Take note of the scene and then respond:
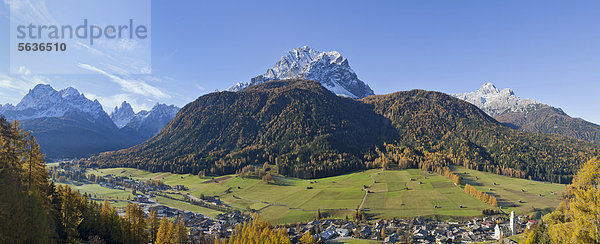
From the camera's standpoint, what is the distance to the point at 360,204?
131250 mm

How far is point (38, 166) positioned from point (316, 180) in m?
171

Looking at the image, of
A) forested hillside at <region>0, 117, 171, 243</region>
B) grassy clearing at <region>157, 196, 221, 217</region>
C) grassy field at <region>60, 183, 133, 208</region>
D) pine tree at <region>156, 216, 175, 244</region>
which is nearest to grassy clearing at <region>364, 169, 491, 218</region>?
grassy clearing at <region>157, 196, 221, 217</region>

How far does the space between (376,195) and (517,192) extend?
8225 cm

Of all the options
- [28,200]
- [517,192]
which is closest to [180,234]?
[28,200]

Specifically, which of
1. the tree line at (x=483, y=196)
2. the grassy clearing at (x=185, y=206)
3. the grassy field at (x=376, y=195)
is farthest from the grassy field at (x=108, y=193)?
the tree line at (x=483, y=196)

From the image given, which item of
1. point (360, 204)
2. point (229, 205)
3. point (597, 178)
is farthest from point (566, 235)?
point (229, 205)

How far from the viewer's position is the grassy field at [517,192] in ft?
411

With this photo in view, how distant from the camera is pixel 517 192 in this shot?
15062 centimetres

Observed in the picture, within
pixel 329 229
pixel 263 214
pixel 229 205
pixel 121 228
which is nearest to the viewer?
pixel 121 228

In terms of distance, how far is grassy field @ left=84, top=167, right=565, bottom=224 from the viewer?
12119 centimetres

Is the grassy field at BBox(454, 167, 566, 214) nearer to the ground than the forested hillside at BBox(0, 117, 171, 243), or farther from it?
nearer to the ground

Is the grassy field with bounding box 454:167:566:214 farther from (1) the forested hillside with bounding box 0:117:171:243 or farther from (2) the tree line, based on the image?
(1) the forested hillside with bounding box 0:117:171:243

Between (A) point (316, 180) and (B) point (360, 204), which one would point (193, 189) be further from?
(B) point (360, 204)

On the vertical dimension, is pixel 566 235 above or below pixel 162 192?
above
